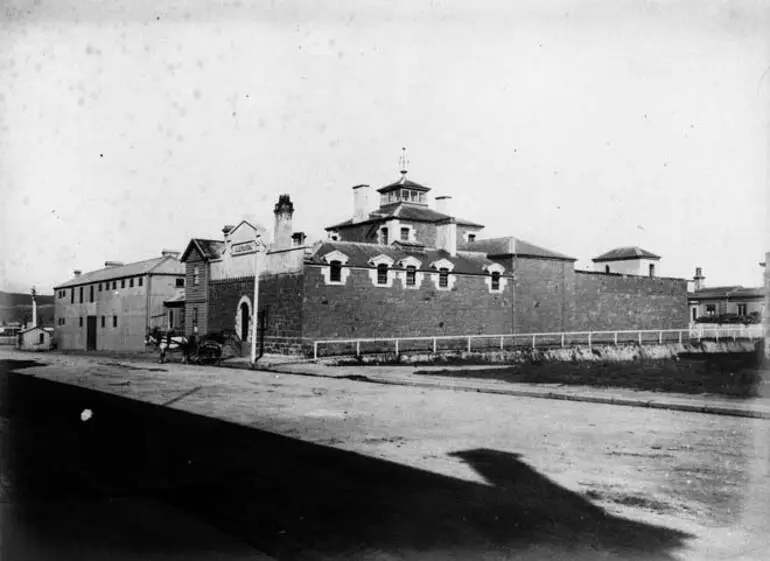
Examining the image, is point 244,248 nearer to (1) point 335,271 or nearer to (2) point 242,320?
(2) point 242,320

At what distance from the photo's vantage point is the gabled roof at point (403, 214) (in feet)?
134

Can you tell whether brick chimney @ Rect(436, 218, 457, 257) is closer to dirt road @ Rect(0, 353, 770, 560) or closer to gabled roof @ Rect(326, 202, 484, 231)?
gabled roof @ Rect(326, 202, 484, 231)

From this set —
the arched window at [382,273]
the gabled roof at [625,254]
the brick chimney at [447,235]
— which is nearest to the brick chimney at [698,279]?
the gabled roof at [625,254]

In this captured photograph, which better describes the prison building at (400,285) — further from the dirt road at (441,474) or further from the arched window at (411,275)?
the dirt road at (441,474)

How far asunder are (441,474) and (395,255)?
29.1 meters

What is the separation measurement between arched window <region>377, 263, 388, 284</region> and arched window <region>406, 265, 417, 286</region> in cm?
149

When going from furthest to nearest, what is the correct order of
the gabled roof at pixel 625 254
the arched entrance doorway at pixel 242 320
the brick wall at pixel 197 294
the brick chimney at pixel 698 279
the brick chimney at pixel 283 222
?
the brick chimney at pixel 698 279
the gabled roof at pixel 625 254
the brick wall at pixel 197 294
the arched entrance doorway at pixel 242 320
the brick chimney at pixel 283 222

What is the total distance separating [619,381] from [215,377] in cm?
1271

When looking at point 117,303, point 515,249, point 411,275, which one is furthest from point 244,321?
point 117,303

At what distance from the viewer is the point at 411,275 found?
119 feet

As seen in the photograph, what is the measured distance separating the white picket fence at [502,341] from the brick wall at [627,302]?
107 centimetres

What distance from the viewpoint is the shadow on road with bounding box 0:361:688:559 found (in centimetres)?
524

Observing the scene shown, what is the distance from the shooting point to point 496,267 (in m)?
40.1

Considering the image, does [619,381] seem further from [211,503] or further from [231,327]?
[231,327]
